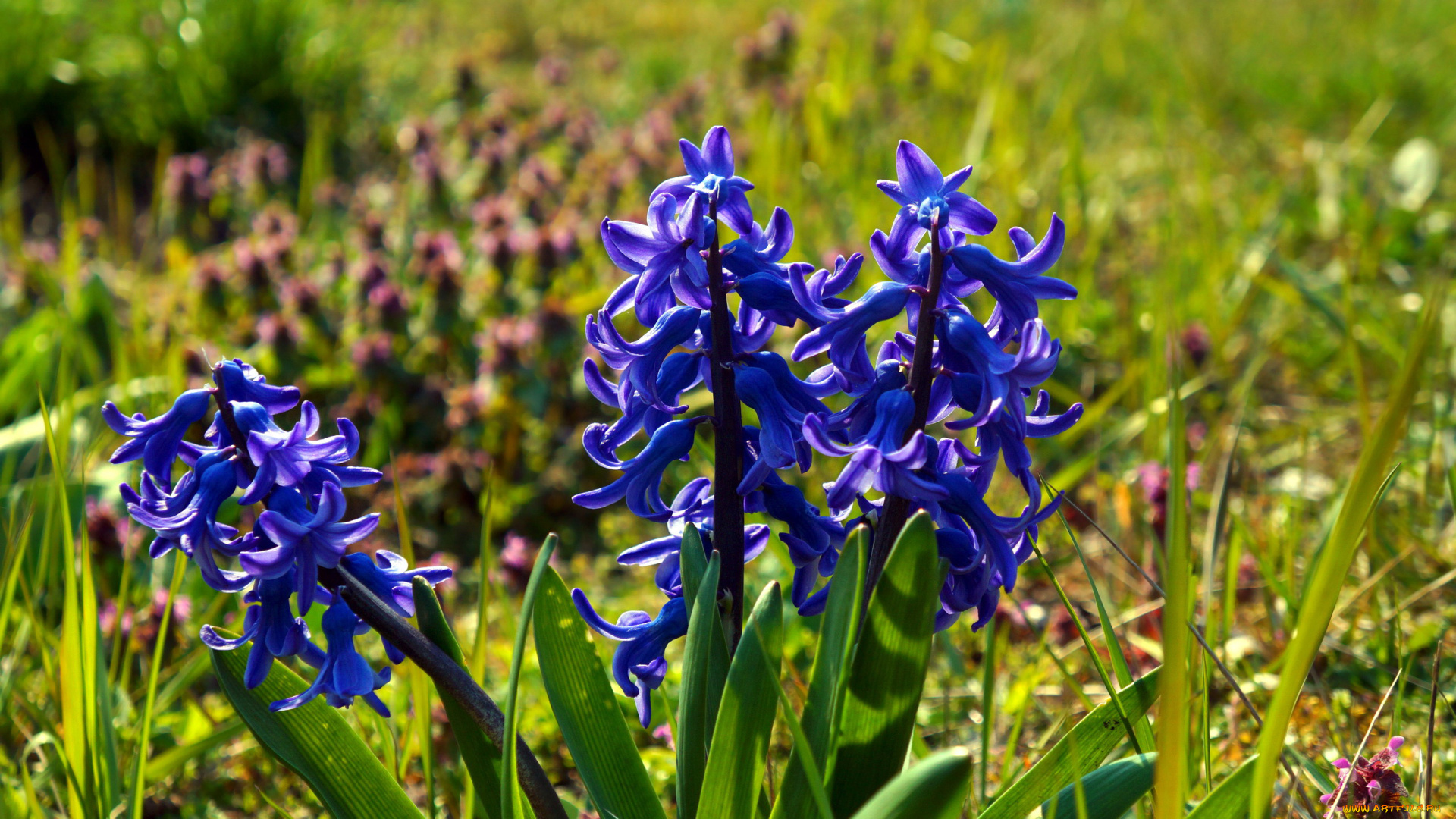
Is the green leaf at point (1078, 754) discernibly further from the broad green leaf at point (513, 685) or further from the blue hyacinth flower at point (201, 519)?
the blue hyacinth flower at point (201, 519)

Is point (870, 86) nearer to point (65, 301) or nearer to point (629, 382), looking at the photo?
point (65, 301)

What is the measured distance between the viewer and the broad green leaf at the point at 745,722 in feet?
3.77

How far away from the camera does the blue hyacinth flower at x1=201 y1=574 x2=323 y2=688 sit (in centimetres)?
118

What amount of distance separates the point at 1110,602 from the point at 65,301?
→ 3373mm

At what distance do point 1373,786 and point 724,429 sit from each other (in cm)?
97

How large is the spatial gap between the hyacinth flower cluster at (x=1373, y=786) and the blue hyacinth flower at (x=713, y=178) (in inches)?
41.8

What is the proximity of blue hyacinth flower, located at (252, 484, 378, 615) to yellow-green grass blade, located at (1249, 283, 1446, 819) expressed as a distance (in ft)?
2.84

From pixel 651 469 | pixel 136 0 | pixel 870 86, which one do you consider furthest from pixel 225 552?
pixel 136 0

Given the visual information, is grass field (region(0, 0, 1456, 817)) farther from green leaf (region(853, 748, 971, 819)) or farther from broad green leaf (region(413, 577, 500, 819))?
green leaf (region(853, 748, 971, 819))

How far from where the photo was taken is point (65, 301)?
359 centimetres

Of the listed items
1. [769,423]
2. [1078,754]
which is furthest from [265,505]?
[1078,754]

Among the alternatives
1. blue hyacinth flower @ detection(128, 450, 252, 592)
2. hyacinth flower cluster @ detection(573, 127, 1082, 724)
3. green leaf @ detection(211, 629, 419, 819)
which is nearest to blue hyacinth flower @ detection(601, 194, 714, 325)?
hyacinth flower cluster @ detection(573, 127, 1082, 724)

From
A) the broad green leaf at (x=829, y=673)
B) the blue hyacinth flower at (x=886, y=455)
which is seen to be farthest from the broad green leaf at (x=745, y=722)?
the blue hyacinth flower at (x=886, y=455)

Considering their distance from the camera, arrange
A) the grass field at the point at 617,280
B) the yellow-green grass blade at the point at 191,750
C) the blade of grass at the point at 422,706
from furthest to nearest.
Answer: the grass field at the point at 617,280
the yellow-green grass blade at the point at 191,750
the blade of grass at the point at 422,706
